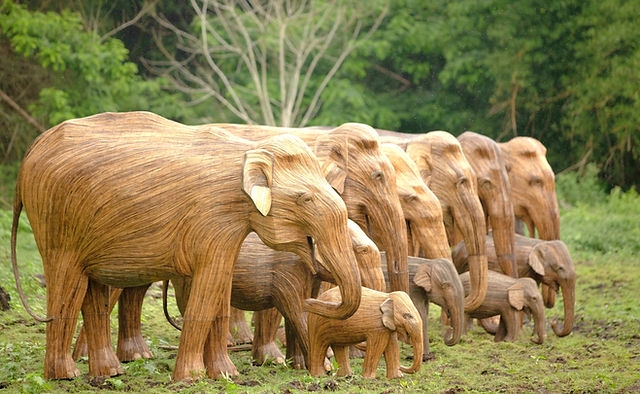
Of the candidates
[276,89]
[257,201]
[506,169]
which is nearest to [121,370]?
[257,201]

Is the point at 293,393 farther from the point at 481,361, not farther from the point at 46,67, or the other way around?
the point at 46,67

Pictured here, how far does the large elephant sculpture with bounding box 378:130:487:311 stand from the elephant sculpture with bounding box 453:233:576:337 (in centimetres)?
84

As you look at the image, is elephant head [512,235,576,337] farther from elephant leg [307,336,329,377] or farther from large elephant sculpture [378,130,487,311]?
elephant leg [307,336,329,377]

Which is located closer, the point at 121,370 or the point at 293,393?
the point at 293,393

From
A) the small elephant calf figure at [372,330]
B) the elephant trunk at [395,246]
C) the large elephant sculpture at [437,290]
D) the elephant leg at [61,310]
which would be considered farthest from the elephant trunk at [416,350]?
the elephant leg at [61,310]

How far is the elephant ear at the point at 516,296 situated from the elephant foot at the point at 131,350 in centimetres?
355

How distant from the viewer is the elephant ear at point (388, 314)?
7.75 meters

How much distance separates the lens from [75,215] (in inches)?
291

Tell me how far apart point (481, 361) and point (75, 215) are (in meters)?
3.75

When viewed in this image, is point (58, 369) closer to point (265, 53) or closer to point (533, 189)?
point (533, 189)

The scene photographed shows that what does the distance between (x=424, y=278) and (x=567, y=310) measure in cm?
212

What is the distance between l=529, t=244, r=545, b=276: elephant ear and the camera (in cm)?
1134

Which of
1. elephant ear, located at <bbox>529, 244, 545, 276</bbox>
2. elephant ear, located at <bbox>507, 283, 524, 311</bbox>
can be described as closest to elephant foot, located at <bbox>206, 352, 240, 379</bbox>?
elephant ear, located at <bbox>507, 283, 524, 311</bbox>

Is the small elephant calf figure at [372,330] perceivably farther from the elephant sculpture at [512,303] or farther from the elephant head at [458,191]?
the elephant sculpture at [512,303]
